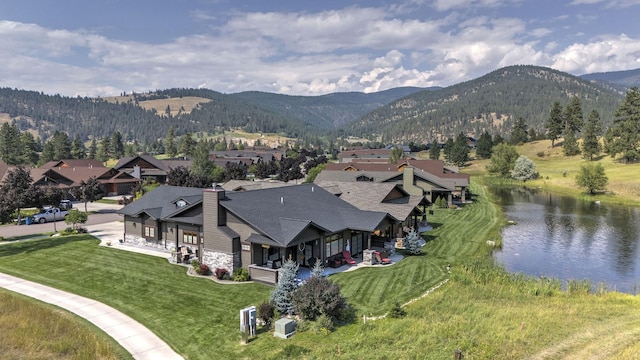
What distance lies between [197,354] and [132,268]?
579 inches

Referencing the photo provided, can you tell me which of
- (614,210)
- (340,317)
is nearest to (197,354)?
(340,317)

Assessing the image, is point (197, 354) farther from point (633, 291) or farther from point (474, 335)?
point (633, 291)

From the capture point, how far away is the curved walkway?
17203 mm

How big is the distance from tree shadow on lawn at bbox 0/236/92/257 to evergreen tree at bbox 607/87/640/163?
348ft

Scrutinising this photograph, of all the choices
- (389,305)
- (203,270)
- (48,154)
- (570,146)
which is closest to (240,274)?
(203,270)

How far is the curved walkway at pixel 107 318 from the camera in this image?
1720 cm

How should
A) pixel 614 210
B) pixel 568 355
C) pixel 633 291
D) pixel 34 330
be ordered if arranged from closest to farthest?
pixel 568 355 → pixel 34 330 → pixel 633 291 → pixel 614 210

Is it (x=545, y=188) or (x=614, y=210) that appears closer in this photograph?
(x=614, y=210)

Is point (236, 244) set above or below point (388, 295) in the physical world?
above

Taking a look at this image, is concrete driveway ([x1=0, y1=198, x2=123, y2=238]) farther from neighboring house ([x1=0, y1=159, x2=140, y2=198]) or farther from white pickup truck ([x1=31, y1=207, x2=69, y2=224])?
neighboring house ([x1=0, y1=159, x2=140, y2=198])

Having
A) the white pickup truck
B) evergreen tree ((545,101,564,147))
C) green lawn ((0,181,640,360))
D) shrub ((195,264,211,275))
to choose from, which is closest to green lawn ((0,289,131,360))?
green lawn ((0,181,640,360))

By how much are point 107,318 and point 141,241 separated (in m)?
16.2

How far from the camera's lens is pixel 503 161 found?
104 m

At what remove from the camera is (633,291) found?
26656 millimetres
